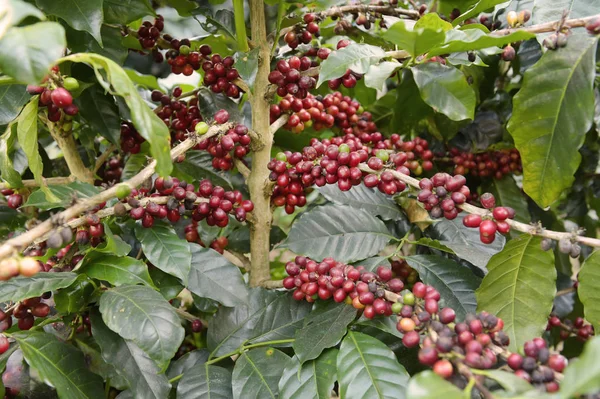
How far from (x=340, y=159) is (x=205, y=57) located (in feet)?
1.23

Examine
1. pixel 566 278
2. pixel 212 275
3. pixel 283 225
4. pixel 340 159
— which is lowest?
pixel 283 225

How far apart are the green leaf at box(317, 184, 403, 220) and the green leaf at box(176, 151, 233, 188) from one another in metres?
0.22

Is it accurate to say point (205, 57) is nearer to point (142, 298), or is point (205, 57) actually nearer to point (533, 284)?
point (142, 298)

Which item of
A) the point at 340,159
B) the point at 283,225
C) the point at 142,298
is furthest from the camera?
the point at 283,225

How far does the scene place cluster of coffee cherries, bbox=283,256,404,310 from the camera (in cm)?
73

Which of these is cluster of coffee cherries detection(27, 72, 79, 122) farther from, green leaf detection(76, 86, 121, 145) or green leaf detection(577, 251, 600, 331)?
green leaf detection(577, 251, 600, 331)

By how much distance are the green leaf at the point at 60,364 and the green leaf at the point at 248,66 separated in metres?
0.51

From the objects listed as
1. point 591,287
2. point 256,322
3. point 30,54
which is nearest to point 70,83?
point 30,54

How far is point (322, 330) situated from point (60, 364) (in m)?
0.38

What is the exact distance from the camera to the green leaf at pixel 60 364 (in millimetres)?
721

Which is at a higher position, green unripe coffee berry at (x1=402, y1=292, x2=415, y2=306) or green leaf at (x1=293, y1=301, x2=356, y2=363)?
green unripe coffee berry at (x1=402, y1=292, x2=415, y2=306)

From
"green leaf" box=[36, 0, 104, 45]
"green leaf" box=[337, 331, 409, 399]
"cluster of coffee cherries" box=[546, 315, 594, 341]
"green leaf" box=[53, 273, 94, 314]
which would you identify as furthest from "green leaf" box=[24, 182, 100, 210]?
"cluster of coffee cherries" box=[546, 315, 594, 341]

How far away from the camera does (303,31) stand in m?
1.01

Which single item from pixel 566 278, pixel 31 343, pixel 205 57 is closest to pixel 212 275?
pixel 31 343
